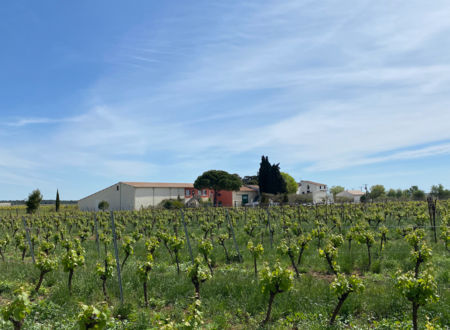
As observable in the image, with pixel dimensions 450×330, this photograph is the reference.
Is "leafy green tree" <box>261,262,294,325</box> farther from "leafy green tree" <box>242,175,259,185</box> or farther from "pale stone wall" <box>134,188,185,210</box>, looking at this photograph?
"leafy green tree" <box>242,175,259,185</box>

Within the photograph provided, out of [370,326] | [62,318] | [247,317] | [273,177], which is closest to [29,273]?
[62,318]

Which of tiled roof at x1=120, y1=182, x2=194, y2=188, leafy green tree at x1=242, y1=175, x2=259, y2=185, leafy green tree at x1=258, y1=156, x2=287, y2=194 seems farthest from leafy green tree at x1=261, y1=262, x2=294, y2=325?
leafy green tree at x1=242, y1=175, x2=259, y2=185

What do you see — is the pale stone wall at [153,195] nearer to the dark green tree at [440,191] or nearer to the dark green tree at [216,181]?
the dark green tree at [216,181]

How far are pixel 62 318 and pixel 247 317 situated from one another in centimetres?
343

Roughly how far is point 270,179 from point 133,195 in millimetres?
27031

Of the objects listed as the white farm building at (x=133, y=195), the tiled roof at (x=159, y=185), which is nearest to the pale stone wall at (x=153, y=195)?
the white farm building at (x=133, y=195)

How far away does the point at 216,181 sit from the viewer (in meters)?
55.2

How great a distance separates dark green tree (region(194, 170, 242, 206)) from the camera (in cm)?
5475

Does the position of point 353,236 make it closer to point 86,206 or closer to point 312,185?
point 86,206

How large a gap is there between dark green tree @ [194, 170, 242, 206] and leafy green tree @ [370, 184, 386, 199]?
41.7 meters

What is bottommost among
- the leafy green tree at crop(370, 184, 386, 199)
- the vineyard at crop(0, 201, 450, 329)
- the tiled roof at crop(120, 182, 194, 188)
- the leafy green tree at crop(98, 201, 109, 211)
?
the vineyard at crop(0, 201, 450, 329)

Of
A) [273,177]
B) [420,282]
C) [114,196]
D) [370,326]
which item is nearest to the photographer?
[420,282]

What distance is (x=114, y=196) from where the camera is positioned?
52.8 meters

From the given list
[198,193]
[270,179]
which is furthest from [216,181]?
[270,179]
